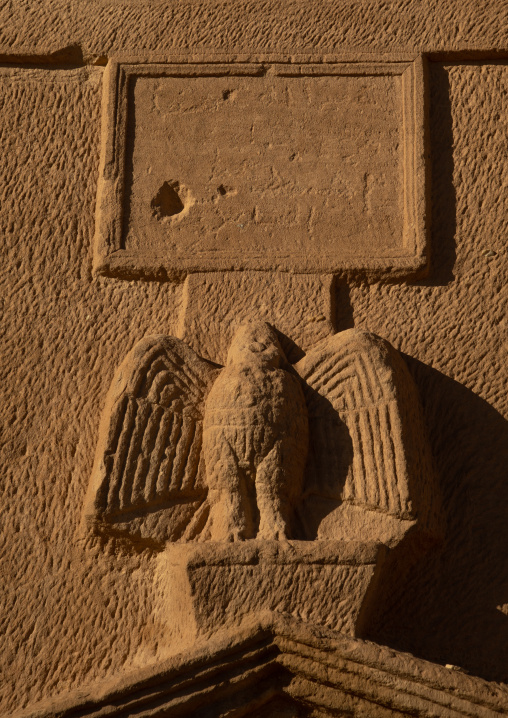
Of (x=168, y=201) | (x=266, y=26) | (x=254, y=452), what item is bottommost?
(x=254, y=452)

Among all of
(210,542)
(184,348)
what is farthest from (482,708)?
(184,348)

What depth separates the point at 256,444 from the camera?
3.16 metres

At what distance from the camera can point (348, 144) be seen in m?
3.65

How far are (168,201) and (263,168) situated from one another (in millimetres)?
296

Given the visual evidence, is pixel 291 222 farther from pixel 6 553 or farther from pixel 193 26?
pixel 6 553

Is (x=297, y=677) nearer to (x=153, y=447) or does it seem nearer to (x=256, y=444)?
(x=256, y=444)

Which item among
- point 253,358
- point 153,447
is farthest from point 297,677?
point 253,358

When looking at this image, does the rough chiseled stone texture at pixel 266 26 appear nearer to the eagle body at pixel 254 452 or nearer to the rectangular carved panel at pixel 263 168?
the rectangular carved panel at pixel 263 168

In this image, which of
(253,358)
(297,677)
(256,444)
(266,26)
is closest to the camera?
(297,677)

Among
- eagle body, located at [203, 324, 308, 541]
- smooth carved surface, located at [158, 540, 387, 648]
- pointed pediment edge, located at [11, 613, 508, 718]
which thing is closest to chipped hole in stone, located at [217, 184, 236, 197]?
eagle body, located at [203, 324, 308, 541]

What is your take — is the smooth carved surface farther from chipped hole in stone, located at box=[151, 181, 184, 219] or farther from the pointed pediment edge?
chipped hole in stone, located at box=[151, 181, 184, 219]

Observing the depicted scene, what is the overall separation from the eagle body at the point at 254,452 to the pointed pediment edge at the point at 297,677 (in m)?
0.28

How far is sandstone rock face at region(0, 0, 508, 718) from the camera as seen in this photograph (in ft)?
9.93

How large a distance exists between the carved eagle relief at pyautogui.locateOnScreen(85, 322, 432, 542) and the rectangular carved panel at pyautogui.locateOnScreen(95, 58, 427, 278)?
0.34m
